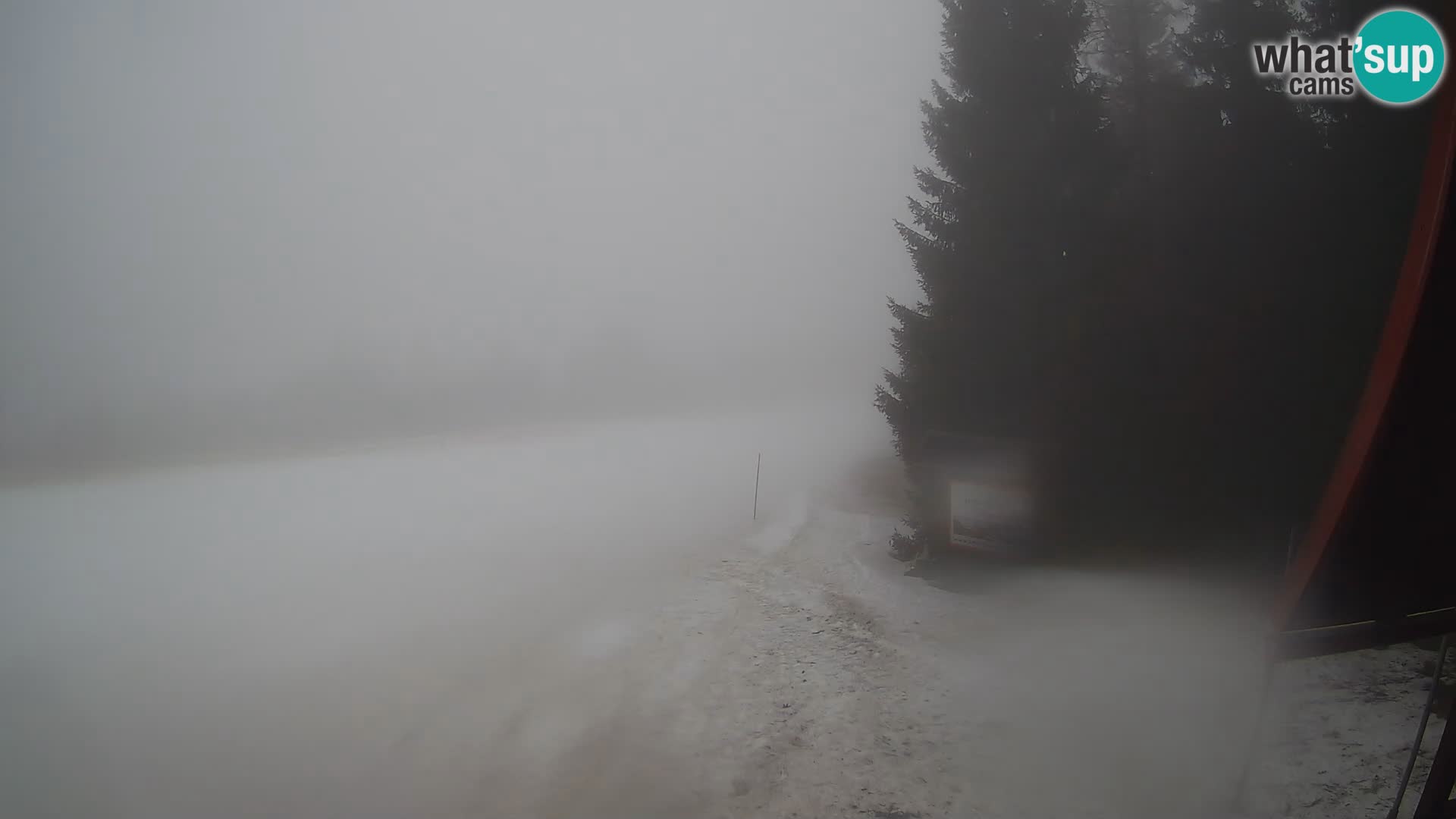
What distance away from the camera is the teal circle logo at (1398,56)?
3020 mm

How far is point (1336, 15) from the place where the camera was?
5594 mm

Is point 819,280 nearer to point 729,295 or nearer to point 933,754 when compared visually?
point 729,295

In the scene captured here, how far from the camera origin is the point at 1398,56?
324cm

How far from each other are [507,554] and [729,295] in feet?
198

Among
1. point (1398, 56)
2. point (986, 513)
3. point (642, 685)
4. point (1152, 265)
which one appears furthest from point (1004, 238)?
point (642, 685)

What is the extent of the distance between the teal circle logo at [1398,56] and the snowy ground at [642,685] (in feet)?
14.9

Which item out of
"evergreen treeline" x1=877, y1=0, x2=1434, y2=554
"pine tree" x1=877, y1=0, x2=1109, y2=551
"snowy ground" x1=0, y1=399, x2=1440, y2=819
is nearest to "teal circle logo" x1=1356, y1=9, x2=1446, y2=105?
"evergreen treeline" x1=877, y1=0, x2=1434, y2=554

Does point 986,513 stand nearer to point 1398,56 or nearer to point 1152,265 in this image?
point 1152,265

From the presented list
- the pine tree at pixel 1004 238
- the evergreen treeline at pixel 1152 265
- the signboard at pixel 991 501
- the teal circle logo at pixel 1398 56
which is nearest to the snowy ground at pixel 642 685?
the signboard at pixel 991 501

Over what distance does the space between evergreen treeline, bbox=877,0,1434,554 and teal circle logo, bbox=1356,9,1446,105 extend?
1.95 metres

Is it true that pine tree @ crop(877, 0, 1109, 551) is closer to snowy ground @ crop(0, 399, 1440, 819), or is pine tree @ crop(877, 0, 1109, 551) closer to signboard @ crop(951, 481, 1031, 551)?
Result: signboard @ crop(951, 481, 1031, 551)

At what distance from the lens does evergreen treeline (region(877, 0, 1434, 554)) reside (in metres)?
5.94

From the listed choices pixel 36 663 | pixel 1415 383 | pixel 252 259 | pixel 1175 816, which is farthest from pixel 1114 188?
pixel 252 259

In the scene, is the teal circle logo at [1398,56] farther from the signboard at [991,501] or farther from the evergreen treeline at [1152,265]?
→ the signboard at [991,501]
